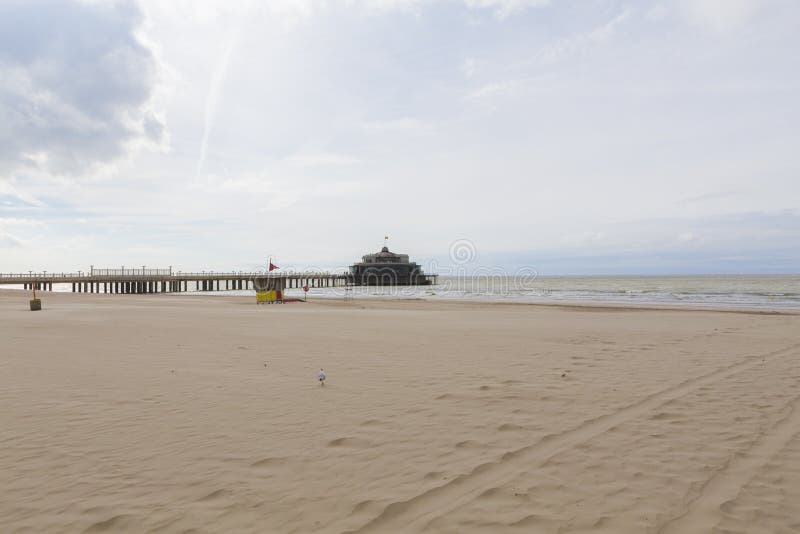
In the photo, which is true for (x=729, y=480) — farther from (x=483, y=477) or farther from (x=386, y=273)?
(x=386, y=273)

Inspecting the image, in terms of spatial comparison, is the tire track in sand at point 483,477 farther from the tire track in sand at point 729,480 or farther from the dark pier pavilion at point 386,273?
the dark pier pavilion at point 386,273

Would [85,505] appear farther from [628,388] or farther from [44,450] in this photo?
[628,388]

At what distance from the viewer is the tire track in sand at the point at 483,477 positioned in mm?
3295

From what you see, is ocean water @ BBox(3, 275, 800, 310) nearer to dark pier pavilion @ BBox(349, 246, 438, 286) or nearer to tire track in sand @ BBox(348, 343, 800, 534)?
dark pier pavilion @ BBox(349, 246, 438, 286)

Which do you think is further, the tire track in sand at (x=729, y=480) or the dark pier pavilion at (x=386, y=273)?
the dark pier pavilion at (x=386, y=273)

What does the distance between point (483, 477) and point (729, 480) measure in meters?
2.07

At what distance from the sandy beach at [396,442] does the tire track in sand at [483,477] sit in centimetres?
2

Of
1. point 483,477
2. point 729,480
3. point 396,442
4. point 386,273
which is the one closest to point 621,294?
point 729,480

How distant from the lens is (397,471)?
161 inches

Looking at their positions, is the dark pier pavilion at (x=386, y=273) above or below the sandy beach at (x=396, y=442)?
above

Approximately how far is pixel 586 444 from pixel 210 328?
12.1 metres

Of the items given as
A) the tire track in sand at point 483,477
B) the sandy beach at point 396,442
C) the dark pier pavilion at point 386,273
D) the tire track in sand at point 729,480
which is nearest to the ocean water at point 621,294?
the dark pier pavilion at point 386,273

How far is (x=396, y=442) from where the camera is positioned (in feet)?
15.6

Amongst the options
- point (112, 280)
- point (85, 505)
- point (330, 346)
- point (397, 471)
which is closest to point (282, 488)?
point (397, 471)
